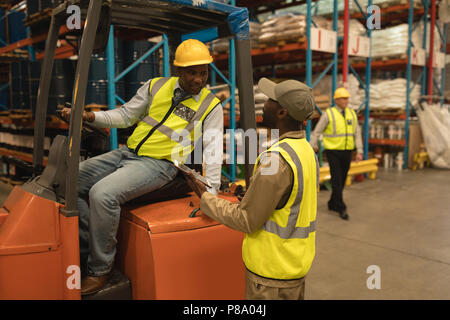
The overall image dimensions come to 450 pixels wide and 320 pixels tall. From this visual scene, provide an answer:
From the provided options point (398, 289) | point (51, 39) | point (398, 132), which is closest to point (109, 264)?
point (51, 39)

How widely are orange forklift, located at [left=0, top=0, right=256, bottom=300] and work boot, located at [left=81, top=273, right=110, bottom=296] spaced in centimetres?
4

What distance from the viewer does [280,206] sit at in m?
2.00

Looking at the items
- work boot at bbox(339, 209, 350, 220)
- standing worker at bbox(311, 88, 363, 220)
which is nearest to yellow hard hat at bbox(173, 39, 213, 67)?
standing worker at bbox(311, 88, 363, 220)

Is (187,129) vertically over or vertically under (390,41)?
under

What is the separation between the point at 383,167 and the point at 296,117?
33.8 ft

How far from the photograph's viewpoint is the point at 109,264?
8.17ft

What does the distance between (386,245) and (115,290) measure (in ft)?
12.2

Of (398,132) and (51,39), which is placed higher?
(51,39)

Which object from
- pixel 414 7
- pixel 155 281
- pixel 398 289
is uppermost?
pixel 414 7

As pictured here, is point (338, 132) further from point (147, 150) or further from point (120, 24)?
point (147, 150)

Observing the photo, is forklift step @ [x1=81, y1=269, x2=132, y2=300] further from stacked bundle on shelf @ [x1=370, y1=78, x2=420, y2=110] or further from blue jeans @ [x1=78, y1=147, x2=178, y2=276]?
stacked bundle on shelf @ [x1=370, y1=78, x2=420, y2=110]

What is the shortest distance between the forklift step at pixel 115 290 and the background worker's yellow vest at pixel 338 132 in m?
4.78

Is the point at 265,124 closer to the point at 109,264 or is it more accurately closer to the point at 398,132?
the point at 109,264

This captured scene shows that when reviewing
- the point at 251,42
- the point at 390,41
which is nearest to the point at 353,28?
the point at 390,41
